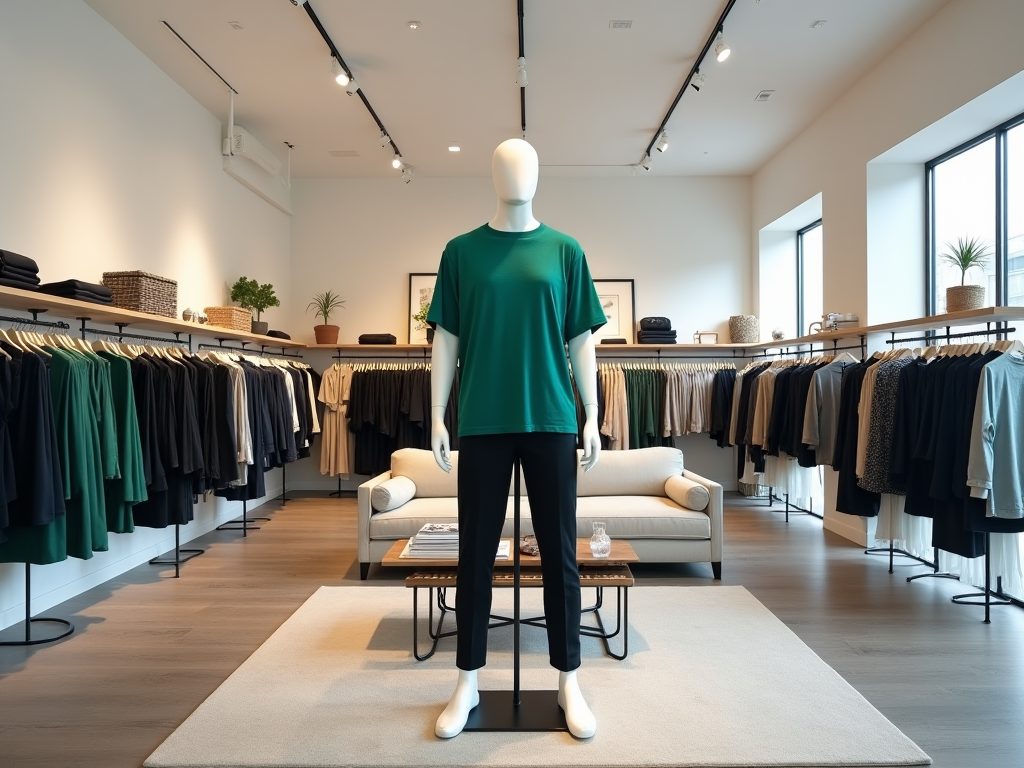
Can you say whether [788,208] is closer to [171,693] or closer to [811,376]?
[811,376]

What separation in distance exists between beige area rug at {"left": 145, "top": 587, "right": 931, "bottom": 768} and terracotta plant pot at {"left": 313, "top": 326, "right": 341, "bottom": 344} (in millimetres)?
4831

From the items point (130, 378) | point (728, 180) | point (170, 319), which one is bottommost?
point (130, 378)

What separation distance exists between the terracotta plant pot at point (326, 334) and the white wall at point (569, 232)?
16.8 inches

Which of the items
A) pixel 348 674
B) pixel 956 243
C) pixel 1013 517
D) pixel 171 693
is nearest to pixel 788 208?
Result: pixel 956 243

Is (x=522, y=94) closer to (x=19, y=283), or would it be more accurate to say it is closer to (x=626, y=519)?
(x=626, y=519)

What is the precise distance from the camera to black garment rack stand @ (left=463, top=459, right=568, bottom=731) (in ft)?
8.39

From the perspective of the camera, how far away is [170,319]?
194 inches

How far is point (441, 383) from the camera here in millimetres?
2617

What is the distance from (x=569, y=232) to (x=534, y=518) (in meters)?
6.76

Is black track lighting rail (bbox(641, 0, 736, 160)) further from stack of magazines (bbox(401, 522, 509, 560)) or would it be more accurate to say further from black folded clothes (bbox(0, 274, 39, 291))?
black folded clothes (bbox(0, 274, 39, 291))

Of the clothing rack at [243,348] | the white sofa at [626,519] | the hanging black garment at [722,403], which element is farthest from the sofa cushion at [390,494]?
the hanging black garment at [722,403]

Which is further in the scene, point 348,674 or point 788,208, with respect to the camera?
point 788,208

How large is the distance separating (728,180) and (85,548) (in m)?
7.74

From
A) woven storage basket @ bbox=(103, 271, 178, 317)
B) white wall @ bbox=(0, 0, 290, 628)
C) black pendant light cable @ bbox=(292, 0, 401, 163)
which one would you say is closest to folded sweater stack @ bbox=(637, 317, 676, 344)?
black pendant light cable @ bbox=(292, 0, 401, 163)
